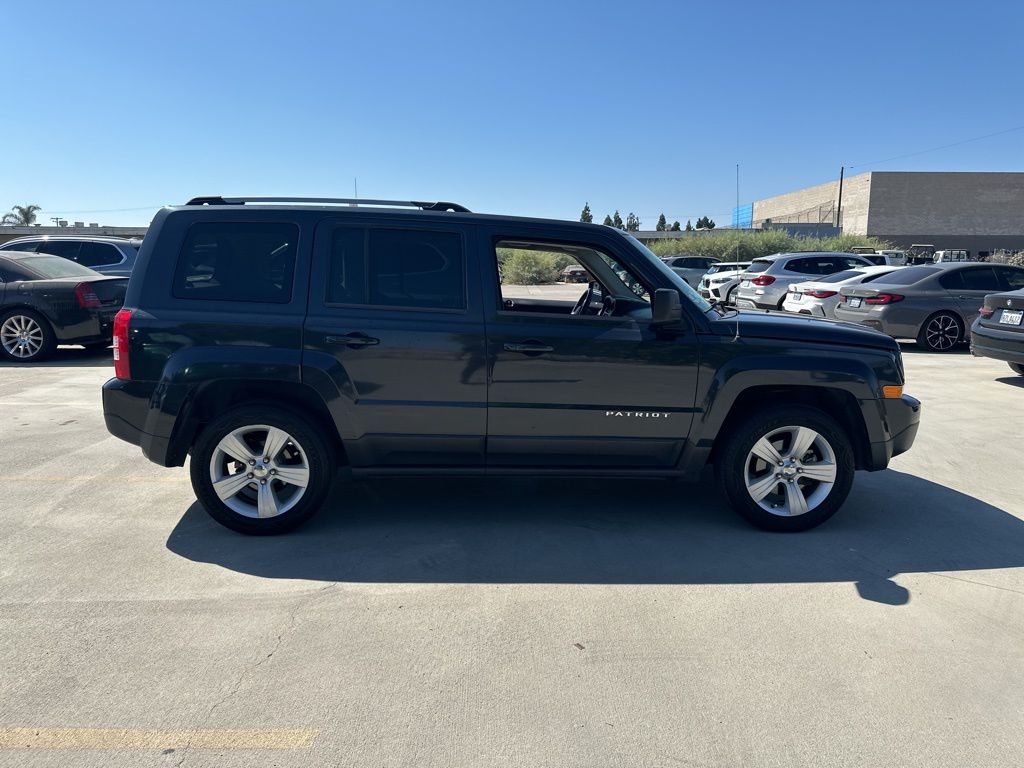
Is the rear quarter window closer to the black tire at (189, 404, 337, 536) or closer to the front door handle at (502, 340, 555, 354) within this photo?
the black tire at (189, 404, 337, 536)

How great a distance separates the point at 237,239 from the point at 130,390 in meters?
1.06

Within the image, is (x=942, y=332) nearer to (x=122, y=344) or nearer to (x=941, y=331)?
(x=941, y=331)

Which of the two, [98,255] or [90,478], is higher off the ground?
[98,255]

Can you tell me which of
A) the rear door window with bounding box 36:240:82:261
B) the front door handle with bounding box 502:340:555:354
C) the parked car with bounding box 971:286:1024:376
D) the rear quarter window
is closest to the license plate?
the parked car with bounding box 971:286:1024:376

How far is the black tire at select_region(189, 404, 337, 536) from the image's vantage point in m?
4.29

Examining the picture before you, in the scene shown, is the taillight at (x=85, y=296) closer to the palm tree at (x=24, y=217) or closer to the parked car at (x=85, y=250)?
the parked car at (x=85, y=250)

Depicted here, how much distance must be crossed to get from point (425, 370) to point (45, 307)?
8871 millimetres

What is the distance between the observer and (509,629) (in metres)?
3.38

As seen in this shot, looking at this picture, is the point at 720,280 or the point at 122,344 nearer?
the point at 122,344

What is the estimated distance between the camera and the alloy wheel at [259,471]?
170 inches

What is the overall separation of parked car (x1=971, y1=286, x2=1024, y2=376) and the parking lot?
440 cm

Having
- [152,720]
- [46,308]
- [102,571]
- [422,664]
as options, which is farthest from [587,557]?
[46,308]

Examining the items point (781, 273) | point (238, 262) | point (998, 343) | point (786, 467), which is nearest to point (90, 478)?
point (238, 262)

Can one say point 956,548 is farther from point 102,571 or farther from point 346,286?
point 102,571
